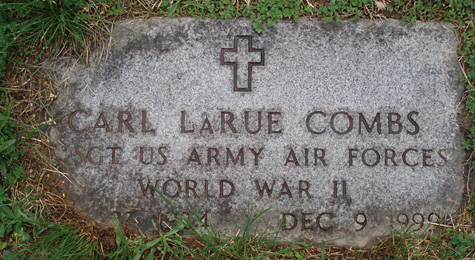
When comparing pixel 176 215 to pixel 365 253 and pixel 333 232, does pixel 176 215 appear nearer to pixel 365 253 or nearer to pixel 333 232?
pixel 333 232

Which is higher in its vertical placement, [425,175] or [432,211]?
[425,175]

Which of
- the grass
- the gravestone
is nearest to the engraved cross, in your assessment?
the gravestone

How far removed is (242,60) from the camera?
2117mm

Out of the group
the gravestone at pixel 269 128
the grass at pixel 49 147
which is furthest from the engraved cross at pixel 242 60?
the grass at pixel 49 147

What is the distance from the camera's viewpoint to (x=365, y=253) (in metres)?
2.09

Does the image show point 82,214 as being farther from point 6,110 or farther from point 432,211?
point 432,211

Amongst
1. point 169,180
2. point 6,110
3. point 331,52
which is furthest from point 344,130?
point 6,110

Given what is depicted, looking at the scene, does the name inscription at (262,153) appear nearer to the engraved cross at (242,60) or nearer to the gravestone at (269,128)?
the gravestone at (269,128)

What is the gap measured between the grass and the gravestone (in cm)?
8

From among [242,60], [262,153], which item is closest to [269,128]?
[262,153]

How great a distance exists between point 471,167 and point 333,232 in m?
0.97

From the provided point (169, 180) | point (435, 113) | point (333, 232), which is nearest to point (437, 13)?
point (435, 113)

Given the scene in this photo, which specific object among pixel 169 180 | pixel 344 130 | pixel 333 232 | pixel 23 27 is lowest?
pixel 333 232

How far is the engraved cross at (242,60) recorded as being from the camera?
6.92 ft
